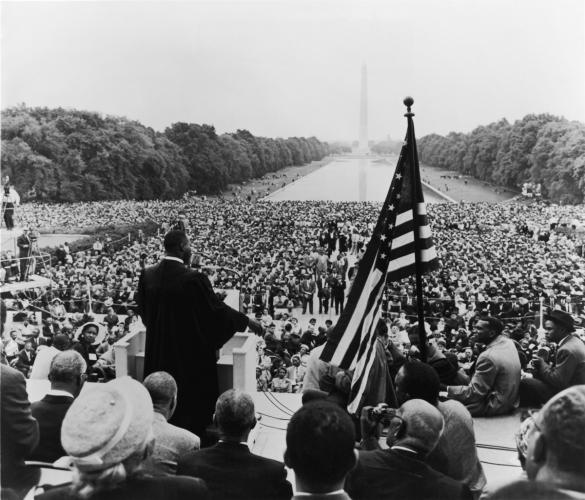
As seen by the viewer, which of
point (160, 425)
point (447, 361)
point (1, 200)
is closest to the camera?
point (160, 425)

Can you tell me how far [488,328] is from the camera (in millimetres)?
4961

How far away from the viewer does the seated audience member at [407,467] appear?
111 inches

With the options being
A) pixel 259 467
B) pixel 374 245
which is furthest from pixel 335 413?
pixel 374 245

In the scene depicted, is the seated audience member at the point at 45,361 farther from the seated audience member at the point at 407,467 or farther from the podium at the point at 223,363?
the seated audience member at the point at 407,467

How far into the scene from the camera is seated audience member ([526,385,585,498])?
7.16 ft

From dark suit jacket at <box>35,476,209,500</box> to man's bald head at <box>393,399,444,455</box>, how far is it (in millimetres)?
999

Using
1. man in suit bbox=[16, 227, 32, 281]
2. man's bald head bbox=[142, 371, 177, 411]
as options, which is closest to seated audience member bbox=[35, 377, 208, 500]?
man's bald head bbox=[142, 371, 177, 411]

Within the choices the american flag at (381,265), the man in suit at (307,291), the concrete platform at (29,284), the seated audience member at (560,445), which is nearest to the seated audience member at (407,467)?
the seated audience member at (560,445)

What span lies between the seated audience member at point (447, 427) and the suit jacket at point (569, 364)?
61.1 inches

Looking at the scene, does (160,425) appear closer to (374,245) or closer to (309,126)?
(374,245)

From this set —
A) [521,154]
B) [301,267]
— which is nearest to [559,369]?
[521,154]

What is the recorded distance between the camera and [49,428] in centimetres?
376

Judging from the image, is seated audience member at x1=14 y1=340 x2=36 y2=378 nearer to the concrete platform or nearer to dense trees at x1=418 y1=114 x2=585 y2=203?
the concrete platform

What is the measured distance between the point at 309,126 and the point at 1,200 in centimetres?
511
